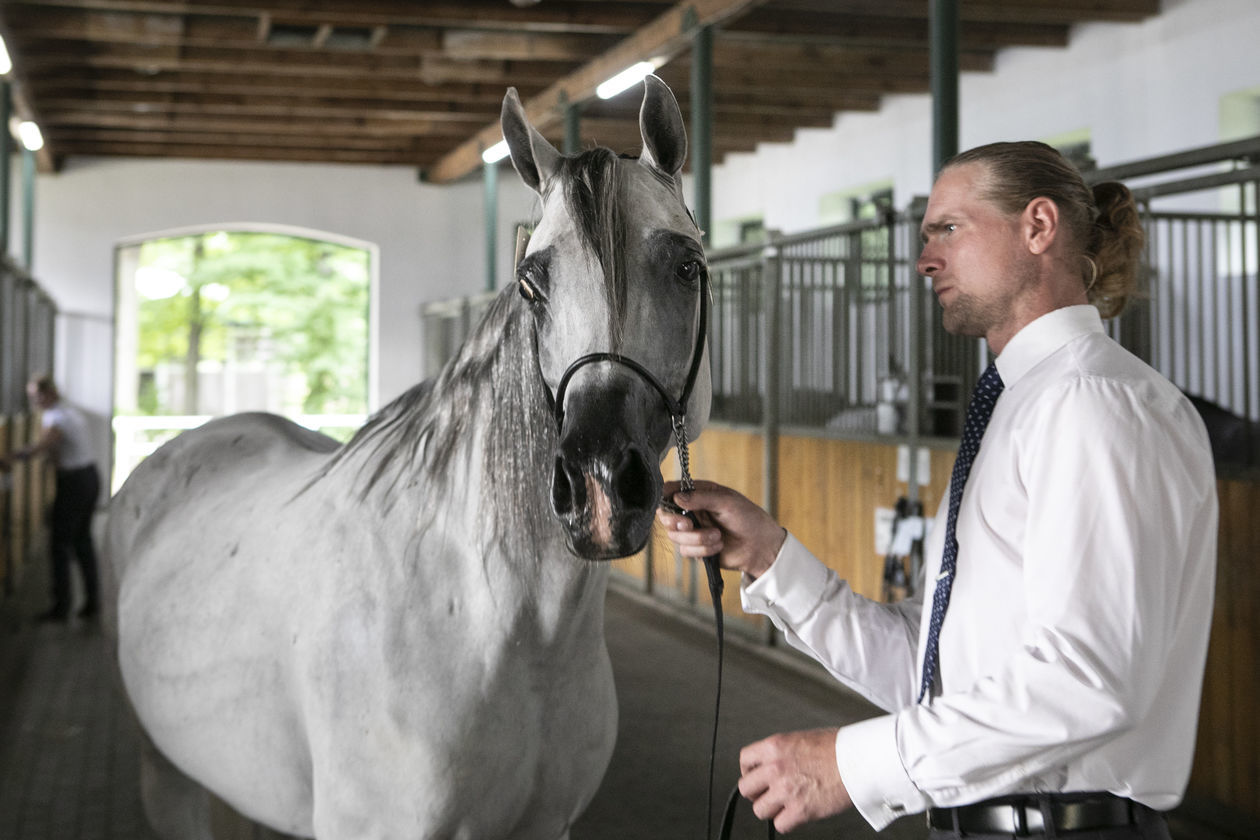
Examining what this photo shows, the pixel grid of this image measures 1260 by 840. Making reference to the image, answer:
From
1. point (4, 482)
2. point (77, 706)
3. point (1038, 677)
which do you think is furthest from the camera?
point (4, 482)

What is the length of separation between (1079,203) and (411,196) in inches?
452

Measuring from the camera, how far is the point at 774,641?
16.4 ft

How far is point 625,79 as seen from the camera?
21.4 feet

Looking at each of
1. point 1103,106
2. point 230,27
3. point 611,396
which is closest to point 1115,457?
point 611,396

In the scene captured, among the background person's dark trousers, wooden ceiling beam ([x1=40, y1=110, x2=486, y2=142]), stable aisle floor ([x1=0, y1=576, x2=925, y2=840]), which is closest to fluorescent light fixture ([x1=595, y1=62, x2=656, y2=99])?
wooden ceiling beam ([x1=40, y1=110, x2=486, y2=142])

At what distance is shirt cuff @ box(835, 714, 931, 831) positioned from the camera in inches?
36.2

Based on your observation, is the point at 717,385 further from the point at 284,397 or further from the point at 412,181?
the point at 284,397

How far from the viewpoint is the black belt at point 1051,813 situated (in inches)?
39.3

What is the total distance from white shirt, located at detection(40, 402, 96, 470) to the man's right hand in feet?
18.5

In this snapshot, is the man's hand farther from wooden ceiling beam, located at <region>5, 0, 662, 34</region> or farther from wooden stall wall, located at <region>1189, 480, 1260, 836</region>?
wooden ceiling beam, located at <region>5, 0, 662, 34</region>

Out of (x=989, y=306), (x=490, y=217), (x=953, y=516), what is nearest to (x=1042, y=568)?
(x=953, y=516)

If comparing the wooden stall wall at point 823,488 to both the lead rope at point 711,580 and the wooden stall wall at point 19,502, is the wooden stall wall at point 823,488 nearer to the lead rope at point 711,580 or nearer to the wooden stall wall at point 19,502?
the lead rope at point 711,580

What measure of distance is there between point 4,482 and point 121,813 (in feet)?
11.7

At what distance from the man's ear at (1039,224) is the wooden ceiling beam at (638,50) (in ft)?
15.0
